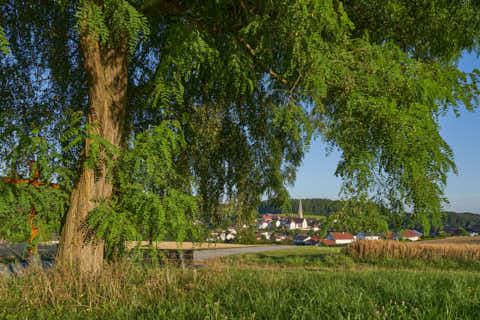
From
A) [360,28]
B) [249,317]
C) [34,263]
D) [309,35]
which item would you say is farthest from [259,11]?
[34,263]

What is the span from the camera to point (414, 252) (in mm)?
14320

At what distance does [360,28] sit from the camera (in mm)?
6918

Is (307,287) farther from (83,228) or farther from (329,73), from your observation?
(83,228)

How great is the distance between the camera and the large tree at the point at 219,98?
4934 millimetres

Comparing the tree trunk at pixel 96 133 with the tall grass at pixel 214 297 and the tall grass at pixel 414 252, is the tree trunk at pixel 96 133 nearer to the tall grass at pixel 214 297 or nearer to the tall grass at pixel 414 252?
the tall grass at pixel 214 297

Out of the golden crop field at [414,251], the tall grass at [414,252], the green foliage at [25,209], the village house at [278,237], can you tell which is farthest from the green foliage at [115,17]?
the village house at [278,237]

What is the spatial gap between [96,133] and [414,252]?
13534 mm

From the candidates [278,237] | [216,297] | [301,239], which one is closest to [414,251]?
[216,297]

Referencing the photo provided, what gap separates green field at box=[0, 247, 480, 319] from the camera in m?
3.45

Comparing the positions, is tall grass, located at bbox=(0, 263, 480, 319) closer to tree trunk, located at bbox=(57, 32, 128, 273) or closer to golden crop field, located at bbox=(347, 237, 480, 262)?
tree trunk, located at bbox=(57, 32, 128, 273)

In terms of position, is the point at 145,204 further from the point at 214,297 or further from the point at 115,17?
the point at 115,17

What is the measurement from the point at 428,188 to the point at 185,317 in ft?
11.9

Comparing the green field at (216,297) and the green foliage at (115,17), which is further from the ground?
the green foliage at (115,17)

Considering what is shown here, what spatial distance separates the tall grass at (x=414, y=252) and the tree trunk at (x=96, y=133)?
493 inches
